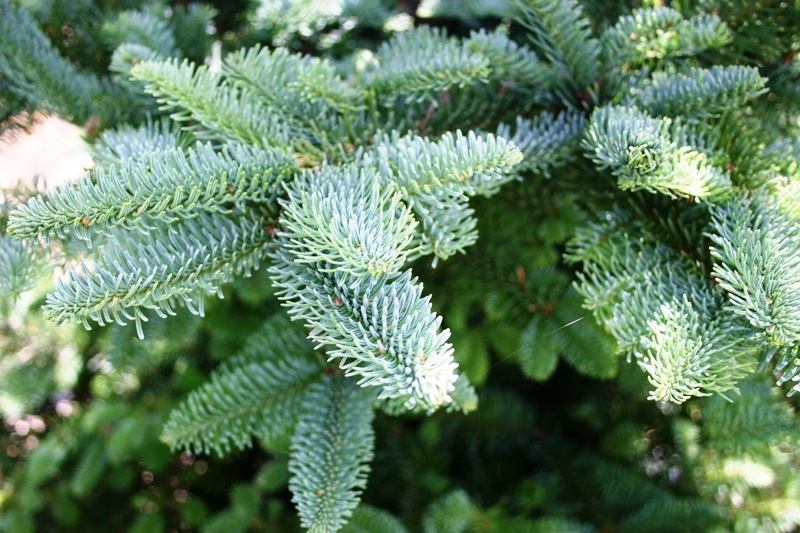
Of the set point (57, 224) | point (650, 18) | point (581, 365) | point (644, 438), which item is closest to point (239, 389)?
point (57, 224)

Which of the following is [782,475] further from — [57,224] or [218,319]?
[57,224]

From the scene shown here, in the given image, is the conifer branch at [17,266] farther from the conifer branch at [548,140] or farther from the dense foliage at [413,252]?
the conifer branch at [548,140]

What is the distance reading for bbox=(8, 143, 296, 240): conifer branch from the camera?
390 mm

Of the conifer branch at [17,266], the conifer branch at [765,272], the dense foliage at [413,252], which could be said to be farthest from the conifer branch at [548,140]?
the conifer branch at [17,266]

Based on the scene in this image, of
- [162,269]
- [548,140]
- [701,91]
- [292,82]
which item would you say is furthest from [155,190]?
[701,91]

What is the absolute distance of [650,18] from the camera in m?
0.53

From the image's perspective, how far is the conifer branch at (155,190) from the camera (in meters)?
0.39

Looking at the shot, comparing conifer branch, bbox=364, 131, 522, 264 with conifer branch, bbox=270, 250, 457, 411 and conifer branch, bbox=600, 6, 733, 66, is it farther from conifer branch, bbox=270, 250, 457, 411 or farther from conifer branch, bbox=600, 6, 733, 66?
conifer branch, bbox=600, 6, 733, 66

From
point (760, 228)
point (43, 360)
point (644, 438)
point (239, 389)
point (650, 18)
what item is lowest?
point (644, 438)

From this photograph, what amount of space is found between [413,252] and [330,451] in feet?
0.64

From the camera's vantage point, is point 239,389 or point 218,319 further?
point 218,319

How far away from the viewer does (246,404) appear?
56 cm

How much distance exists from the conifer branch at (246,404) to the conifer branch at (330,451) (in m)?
0.02

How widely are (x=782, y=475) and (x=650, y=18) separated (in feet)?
2.33
